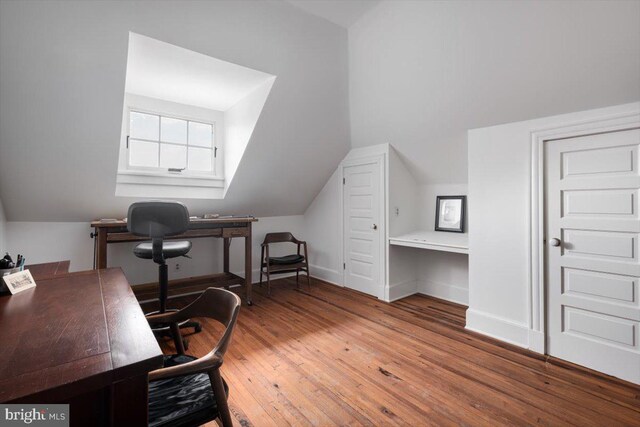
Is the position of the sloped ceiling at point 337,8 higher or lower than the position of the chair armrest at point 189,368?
higher

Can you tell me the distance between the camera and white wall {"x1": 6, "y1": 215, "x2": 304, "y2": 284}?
119 inches

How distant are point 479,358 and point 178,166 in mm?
3631

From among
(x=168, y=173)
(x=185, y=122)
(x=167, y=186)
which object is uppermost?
(x=185, y=122)

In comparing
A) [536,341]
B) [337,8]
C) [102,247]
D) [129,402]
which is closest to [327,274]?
[536,341]

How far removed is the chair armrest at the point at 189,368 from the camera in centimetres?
96

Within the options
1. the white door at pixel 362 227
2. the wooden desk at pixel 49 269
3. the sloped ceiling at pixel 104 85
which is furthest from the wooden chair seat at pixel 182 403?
the white door at pixel 362 227

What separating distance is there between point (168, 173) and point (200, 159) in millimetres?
446

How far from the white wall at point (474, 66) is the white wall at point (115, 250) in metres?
2.40

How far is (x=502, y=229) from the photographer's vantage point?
2.65 metres

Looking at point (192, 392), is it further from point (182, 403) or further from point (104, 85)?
point (104, 85)

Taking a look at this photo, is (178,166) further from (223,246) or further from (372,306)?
(372,306)

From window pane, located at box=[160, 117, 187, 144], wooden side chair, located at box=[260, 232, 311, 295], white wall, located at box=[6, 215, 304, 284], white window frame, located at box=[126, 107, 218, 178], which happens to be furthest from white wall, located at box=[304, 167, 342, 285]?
window pane, located at box=[160, 117, 187, 144]

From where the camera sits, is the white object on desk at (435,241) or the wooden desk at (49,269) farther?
the white object on desk at (435,241)

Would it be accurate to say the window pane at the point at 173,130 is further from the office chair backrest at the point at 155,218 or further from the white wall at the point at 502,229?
the white wall at the point at 502,229
